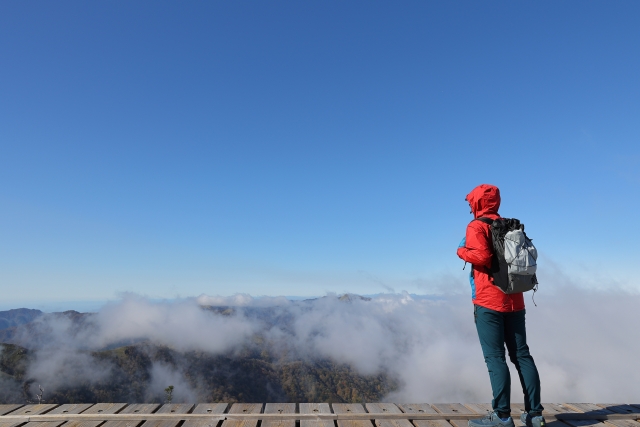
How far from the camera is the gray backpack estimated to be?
576cm

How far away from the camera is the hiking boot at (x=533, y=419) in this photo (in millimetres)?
5980

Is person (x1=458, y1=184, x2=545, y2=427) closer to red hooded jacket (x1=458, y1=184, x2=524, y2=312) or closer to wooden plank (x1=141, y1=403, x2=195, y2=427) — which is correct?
red hooded jacket (x1=458, y1=184, x2=524, y2=312)

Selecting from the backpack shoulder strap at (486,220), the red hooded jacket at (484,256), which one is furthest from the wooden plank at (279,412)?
the backpack shoulder strap at (486,220)

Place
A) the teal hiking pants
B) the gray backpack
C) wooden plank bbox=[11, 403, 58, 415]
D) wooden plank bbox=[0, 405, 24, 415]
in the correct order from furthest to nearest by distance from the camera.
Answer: wooden plank bbox=[0, 405, 24, 415], wooden plank bbox=[11, 403, 58, 415], the teal hiking pants, the gray backpack

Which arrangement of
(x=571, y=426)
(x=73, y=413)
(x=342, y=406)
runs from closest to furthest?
(x=571, y=426) → (x=73, y=413) → (x=342, y=406)

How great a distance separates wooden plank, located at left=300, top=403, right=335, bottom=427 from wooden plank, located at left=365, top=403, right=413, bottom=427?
30.9 inches

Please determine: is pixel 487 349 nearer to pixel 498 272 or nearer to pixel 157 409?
pixel 498 272

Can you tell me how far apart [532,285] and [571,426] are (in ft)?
8.41

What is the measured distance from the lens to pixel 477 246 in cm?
600

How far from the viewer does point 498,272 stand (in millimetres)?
6023

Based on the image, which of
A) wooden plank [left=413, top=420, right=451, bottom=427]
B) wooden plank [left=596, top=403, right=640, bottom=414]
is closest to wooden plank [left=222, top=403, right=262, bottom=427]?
wooden plank [left=413, top=420, right=451, bottom=427]

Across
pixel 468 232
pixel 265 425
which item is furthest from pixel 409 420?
pixel 468 232

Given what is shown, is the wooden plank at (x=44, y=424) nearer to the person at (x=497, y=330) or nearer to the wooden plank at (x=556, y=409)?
the person at (x=497, y=330)

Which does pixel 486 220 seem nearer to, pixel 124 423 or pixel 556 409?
pixel 556 409
